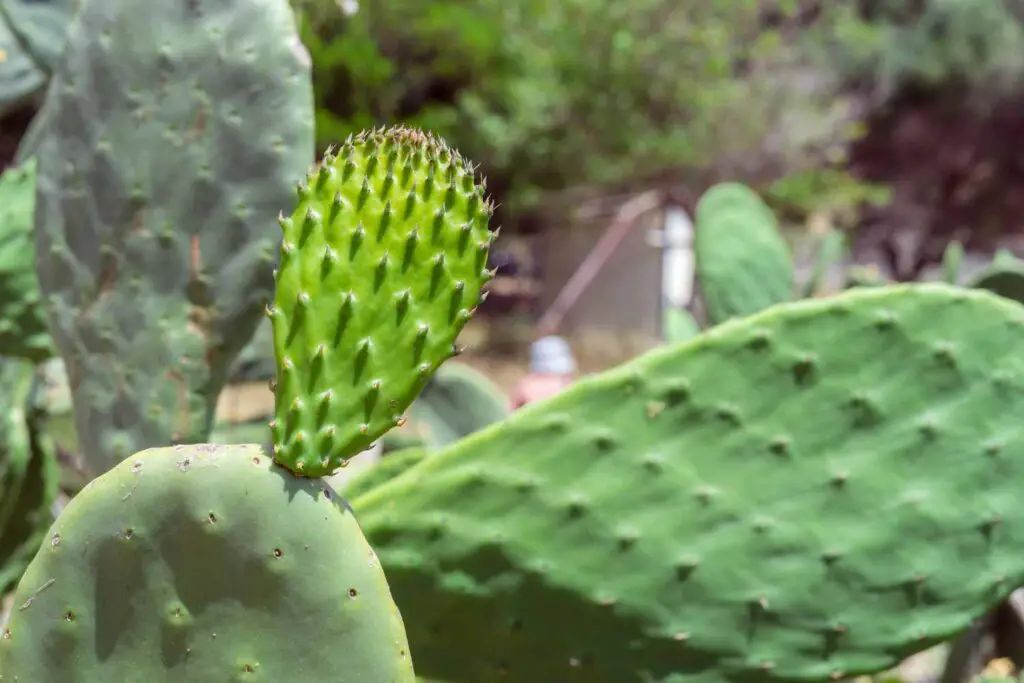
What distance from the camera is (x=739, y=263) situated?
2.15m

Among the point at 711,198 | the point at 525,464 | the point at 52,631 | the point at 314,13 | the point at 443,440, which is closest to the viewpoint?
the point at 52,631

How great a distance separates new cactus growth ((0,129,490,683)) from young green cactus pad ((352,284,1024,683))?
0.26 meters

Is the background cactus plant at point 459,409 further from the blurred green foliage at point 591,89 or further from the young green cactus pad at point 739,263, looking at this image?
the blurred green foliage at point 591,89

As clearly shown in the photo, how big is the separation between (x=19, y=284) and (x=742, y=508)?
1119 mm

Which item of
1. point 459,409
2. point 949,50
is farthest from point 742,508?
point 949,50

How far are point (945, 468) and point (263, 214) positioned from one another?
0.77m

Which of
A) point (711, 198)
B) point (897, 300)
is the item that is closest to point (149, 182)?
point (897, 300)

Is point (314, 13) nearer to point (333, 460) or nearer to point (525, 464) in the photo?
point (525, 464)

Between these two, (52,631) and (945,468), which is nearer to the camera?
(52,631)

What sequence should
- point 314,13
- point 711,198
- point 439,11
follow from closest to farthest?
point 314,13 → point 711,198 → point 439,11

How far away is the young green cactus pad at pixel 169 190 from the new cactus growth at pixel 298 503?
32 centimetres

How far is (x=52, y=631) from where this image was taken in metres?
0.70

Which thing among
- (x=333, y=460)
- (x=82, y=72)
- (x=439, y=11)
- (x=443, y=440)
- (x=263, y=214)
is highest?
(x=439, y=11)

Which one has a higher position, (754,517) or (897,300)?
(897,300)
